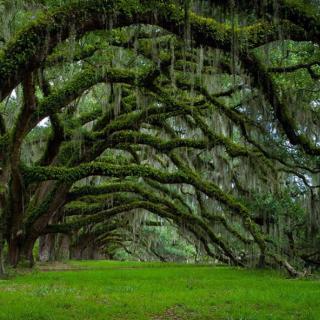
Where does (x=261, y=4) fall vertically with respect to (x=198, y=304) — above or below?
above

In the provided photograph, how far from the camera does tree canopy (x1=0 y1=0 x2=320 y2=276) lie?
23.1 ft

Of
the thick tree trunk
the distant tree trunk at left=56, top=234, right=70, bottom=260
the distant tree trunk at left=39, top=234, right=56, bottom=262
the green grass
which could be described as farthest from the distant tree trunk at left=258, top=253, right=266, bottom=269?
the distant tree trunk at left=56, top=234, right=70, bottom=260

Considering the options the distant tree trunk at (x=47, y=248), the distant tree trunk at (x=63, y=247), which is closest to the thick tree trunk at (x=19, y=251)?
the distant tree trunk at (x=47, y=248)

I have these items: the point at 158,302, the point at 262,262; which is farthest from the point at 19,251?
the point at 158,302

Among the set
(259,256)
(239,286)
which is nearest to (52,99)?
(239,286)

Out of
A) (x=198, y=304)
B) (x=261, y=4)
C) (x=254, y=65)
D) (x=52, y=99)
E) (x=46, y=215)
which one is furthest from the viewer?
(x=46, y=215)

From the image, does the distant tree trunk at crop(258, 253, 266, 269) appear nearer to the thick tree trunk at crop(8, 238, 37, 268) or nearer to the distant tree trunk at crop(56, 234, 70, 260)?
the thick tree trunk at crop(8, 238, 37, 268)

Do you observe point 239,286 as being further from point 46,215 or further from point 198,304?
point 46,215

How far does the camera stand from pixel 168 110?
48.1 feet

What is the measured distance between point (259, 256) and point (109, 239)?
2377 cm

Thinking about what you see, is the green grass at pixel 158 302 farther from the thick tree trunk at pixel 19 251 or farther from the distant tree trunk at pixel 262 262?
the distant tree trunk at pixel 262 262

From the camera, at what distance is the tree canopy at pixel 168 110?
704 centimetres

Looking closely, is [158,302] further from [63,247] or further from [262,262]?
[63,247]

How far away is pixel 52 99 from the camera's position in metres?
11.9
